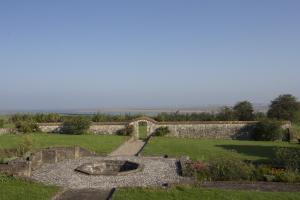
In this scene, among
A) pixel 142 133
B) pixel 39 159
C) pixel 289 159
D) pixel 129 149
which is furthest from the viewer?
pixel 142 133

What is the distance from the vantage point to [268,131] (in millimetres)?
33781

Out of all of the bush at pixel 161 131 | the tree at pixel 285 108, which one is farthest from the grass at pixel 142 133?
the tree at pixel 285 108

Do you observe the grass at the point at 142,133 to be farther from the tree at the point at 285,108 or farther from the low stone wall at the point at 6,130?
the tree at the point at 285,108

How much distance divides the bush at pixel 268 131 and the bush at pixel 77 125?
13117 millimetres

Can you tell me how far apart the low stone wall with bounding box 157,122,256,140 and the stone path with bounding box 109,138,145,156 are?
5.87 meters

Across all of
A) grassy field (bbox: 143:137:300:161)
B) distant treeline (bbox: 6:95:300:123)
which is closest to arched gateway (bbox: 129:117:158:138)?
distant treeline (bbox: 6:95:300:123)

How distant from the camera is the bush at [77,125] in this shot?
34.4m

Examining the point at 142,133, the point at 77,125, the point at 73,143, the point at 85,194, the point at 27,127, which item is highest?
the point at 77,125

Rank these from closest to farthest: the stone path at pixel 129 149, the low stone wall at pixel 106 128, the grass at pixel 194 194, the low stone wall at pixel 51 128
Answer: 1. the grass at pixel 194 194
2. the stone path at pixel 129 149
3. the low stone wall at pixel 106 128
4. the low stone wall at pixel 51 128

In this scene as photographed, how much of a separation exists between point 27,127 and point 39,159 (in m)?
17.5

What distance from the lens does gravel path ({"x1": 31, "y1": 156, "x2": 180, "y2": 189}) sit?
13773mm

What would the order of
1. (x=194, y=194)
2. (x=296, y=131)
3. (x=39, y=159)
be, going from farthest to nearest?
1. (x=296, y=131)
2. (x=39, y=159)
3. (x=194, y=194)

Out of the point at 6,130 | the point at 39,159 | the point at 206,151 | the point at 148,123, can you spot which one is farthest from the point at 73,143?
the point at 6,130

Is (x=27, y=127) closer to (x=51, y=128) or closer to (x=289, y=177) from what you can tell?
(x=51, y=128)
